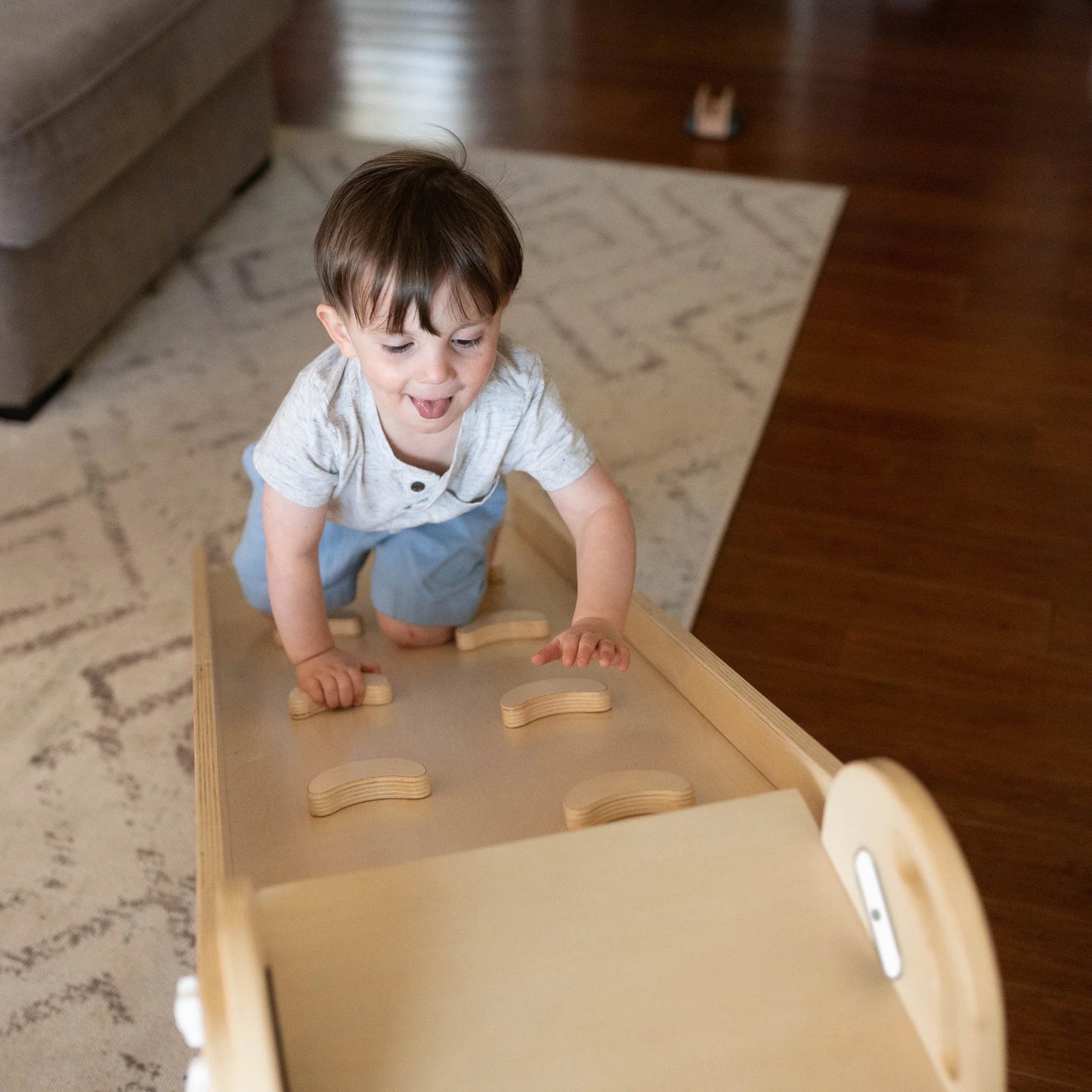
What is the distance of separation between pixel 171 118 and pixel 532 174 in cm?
78

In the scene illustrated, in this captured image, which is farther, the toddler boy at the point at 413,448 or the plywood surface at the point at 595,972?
the toddler boy at the point at 413,448

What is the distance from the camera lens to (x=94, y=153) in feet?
5.21

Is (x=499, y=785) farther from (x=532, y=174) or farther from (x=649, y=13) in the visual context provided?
(x=649, y=13)

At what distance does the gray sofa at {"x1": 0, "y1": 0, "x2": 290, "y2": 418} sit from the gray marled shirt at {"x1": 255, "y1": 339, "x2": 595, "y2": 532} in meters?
0.72

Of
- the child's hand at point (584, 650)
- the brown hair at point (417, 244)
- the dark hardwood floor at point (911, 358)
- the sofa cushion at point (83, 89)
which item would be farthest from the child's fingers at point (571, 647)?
the sofa cushion at point (83, 89)

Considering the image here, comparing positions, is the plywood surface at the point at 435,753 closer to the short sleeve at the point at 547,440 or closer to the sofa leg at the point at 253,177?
the short sleeve at the point at 547,440

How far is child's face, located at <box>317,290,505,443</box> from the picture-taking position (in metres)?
0.84

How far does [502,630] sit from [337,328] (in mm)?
303

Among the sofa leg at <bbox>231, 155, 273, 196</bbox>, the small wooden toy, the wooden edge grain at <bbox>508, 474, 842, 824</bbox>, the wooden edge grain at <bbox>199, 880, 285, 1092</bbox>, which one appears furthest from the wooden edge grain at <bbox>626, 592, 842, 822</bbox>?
the small wooden toy

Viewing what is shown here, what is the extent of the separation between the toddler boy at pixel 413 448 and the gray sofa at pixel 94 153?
0.62 meters

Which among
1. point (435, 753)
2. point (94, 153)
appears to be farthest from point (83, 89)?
point (435, 753)

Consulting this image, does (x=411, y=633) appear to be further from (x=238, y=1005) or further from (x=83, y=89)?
(x=83, y=89)

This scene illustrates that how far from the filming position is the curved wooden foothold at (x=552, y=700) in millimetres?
893

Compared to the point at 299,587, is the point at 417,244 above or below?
above
